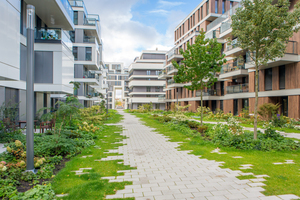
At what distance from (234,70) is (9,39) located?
74.8ft

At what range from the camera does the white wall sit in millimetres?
7461

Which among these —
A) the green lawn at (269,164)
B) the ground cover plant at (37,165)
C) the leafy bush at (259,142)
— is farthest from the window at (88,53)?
the leafy bush at (259,142)

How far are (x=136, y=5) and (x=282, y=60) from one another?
12.8 meters

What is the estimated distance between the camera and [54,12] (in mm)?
13680

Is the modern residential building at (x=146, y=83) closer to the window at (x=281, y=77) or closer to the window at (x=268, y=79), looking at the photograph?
the window at (x=268, y=79)

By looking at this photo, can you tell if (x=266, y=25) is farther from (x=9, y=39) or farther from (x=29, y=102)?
(x=9, y=39)

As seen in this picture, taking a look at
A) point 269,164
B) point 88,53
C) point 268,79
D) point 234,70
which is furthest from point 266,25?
point 88,53

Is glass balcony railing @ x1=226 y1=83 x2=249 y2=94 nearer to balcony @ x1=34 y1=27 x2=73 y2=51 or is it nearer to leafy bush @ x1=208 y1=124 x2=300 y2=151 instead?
leafy bush @ x1=208 y1=124 x2=300 y2=151

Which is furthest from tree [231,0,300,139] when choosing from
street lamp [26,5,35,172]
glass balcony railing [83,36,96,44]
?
glass balcony railing [83,36,96,44]

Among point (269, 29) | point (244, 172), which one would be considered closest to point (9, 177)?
point (244, 172)

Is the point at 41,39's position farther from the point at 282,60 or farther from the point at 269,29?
the point at 282,60

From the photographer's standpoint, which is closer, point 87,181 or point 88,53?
point 87,181

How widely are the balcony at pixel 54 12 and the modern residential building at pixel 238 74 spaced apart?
11217 mm

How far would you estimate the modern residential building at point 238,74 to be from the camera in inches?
656
